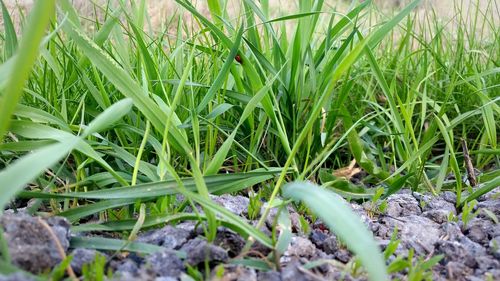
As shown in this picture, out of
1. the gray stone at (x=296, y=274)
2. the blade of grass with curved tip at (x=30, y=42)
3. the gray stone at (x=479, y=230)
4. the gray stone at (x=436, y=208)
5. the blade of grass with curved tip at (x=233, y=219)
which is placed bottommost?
the gray stone at (x=436, y=208)

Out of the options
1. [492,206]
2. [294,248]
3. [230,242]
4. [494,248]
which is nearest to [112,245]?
[230,242]

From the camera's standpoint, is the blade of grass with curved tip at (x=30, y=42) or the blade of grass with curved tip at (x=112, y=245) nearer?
the blade of grass with curved tip at (x=30, y=42)

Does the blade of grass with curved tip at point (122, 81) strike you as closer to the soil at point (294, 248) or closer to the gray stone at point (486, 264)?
the soil at point (294, 248)

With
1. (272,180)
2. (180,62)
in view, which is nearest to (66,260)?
(272,180)

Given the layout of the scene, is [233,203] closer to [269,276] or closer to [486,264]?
[269,276]

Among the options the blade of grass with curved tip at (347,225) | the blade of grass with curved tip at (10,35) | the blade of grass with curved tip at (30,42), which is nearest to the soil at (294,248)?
the blade of grass with curved tip at (347,225)

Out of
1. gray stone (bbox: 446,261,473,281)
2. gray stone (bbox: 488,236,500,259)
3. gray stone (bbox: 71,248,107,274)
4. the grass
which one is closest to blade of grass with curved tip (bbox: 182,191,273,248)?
the grass

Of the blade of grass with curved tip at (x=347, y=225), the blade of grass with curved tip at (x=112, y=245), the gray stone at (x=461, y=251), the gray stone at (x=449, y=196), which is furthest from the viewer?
the gray stone at (x=449, y=196)

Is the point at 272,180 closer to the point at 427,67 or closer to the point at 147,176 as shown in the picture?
the point at 147,176
